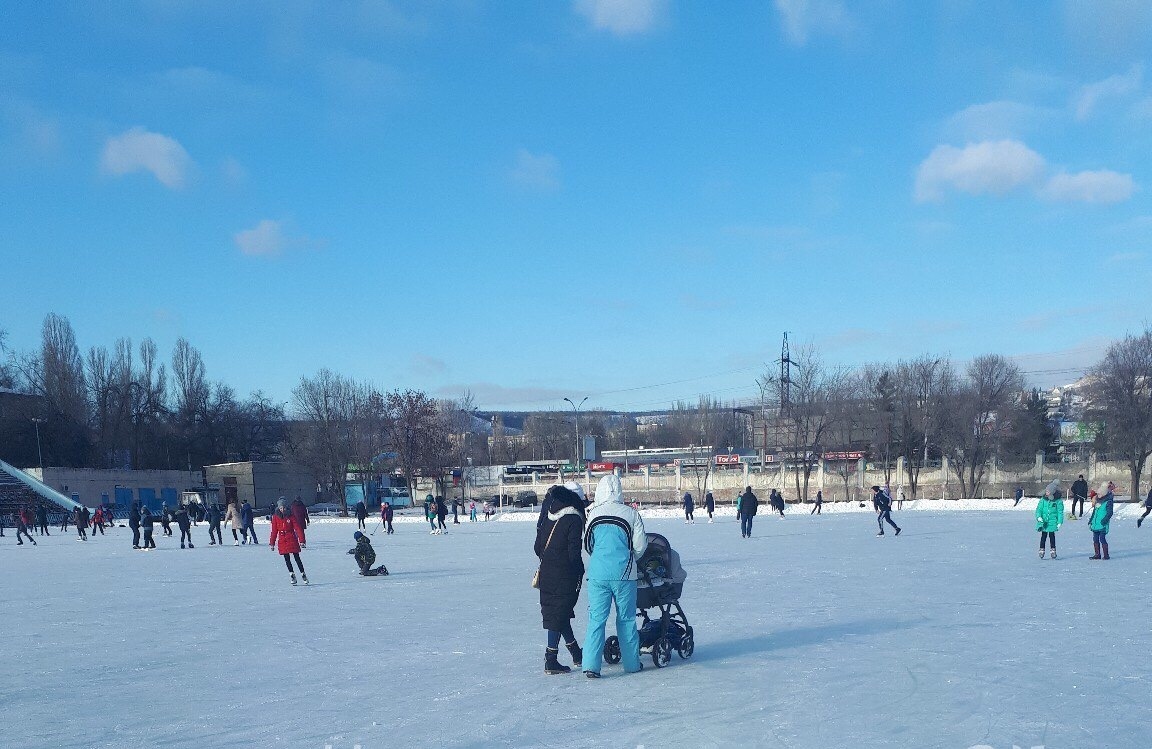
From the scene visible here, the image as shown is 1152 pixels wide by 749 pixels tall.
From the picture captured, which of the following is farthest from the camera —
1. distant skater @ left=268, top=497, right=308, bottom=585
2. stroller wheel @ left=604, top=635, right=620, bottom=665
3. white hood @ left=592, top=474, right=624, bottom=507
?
distant skater @ left=268, top=497, right=308, bottom=585

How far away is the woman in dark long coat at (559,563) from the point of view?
7.29 meters

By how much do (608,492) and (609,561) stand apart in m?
0.55

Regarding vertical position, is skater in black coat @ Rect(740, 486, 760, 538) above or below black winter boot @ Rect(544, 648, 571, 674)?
below

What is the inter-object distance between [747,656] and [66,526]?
52397 millimetres

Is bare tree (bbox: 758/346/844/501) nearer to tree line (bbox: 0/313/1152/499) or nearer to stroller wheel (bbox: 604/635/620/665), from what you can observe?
tree line (bbox: 0/313/1152/499)

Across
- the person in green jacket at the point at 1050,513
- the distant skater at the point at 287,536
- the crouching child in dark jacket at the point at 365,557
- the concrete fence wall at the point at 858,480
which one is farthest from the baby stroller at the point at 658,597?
the concrete fence wall at the point at 858,480

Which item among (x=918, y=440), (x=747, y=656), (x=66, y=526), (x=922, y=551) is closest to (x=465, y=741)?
(x=747, y=656)

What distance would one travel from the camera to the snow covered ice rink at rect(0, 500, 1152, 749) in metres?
5.86

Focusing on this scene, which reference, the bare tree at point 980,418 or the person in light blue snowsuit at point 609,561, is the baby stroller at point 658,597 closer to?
the person in light blue snowsuit at point 609,561

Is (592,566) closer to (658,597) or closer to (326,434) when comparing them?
(658,597)

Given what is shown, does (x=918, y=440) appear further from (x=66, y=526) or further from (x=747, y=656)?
(x=747, y=656)

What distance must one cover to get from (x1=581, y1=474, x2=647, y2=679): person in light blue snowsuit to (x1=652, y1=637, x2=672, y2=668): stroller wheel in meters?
0.33

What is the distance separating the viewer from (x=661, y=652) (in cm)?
762

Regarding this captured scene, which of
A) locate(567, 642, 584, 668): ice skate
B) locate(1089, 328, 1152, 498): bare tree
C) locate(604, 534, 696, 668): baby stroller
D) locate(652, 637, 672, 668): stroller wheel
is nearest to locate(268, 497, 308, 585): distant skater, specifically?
locate(567, 642, 584, 668): ice skate
